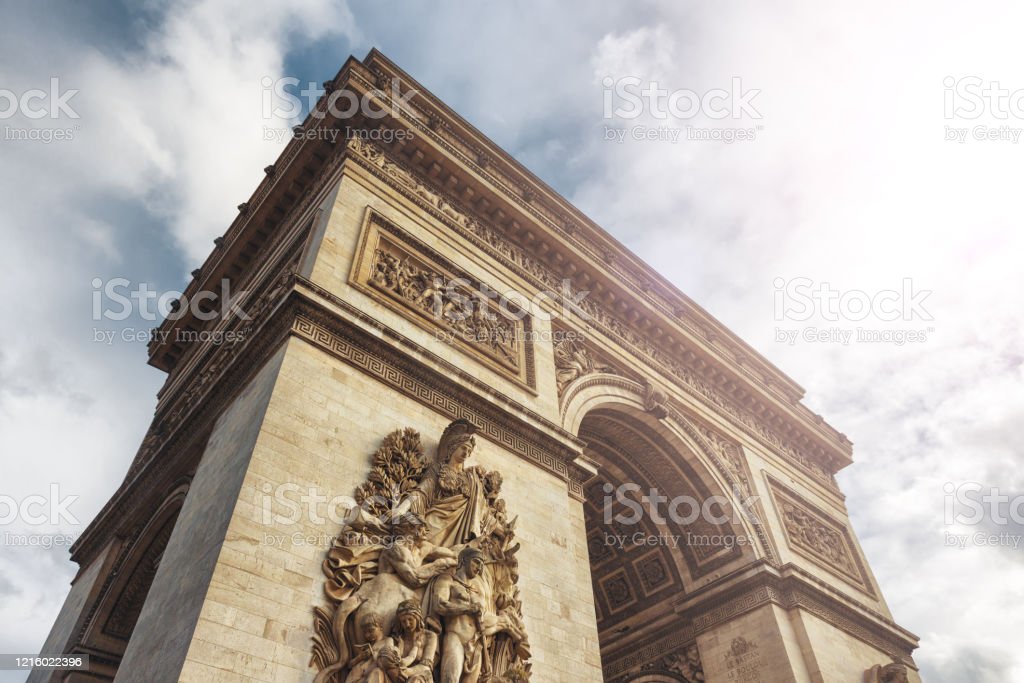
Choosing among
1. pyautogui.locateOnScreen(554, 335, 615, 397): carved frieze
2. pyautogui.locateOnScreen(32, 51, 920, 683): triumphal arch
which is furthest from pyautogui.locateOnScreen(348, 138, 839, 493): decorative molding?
pyautogui.locateOnScreen(554, 335, 615, 397): carved frieze

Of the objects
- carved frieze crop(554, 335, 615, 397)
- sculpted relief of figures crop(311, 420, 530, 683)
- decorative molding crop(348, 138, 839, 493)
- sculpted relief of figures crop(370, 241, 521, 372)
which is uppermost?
decorative molding crop(348, 138, 839, 493)

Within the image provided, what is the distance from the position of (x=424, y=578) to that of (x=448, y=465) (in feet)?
4.55

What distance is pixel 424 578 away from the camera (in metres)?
6.61

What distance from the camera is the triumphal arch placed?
6.24 m

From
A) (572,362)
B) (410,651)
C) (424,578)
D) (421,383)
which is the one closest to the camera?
(410,651)

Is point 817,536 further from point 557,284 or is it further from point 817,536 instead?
point 557,284

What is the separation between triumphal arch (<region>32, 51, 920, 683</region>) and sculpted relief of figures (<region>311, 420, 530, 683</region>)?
0.09 feet

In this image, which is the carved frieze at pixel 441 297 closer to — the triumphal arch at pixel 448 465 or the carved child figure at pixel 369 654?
the triumphal arch at pixel 448 465

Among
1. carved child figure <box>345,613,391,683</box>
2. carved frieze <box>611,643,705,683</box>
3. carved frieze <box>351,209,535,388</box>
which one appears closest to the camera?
carved child figure <box>345,613,391,683</box>

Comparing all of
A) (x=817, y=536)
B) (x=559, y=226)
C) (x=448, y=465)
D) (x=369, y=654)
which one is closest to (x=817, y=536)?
(x=817, y=536)

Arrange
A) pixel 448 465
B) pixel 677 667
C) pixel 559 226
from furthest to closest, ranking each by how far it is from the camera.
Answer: pixel 559 226 < pixel 677 667 < pixel 448 465

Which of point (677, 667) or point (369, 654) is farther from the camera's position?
point (677, 667)

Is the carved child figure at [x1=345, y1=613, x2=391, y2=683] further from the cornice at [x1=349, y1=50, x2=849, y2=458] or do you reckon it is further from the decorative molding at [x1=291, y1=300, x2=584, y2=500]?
the cornice at [x1=349, y1=50, x2=849, y2=458]

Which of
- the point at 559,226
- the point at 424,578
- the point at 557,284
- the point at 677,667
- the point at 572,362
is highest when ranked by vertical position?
the point at 559,226
